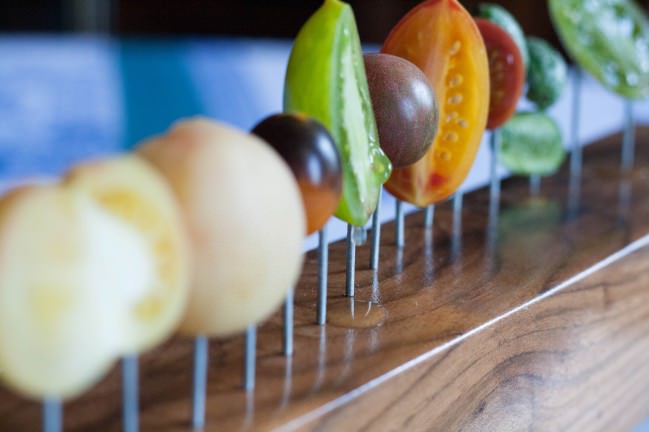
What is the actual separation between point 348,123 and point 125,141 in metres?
2.30

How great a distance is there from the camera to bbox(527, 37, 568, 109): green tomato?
86 cm

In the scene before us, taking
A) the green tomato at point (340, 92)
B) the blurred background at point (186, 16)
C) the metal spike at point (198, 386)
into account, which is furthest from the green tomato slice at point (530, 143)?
the blurred background at point (186, 16)

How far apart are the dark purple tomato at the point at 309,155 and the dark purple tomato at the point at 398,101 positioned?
113mm

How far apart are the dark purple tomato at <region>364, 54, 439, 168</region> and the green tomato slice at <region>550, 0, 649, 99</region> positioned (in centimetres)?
43

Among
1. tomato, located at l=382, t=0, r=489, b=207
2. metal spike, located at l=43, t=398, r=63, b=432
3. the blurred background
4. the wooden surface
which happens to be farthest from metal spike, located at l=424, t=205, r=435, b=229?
the blurred background

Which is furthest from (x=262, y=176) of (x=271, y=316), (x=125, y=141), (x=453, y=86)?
(x=125, y=141)

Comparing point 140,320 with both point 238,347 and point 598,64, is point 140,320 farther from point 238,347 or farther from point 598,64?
point 598,64

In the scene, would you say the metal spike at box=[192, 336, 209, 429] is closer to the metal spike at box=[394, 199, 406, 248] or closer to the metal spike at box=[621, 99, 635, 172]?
the metal spike at box=[394, 199, 406, 248]

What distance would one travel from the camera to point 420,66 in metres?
0.64

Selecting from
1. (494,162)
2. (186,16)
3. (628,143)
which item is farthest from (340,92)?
(186,16)

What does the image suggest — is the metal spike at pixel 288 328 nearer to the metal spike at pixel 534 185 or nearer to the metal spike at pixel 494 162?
the metal spike at pixel 494 162

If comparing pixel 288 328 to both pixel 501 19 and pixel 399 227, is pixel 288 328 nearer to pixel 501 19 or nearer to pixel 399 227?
pixel 399 227

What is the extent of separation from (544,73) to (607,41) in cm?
13

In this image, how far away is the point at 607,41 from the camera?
3.12 feet
